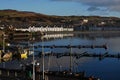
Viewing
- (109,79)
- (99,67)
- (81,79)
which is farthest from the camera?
(99,67)

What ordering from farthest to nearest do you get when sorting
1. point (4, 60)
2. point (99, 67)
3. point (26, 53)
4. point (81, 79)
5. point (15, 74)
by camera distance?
point (26, 53), point (4, 60), point (99, 67), point (15, 74), point (81, 79)

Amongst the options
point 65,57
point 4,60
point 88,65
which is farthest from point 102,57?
point 4,60

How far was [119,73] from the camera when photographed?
135 feet

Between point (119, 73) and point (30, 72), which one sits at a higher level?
point (30, 72)

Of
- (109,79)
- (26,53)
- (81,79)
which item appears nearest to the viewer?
(81,79)

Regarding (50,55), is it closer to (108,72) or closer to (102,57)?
(102,57)

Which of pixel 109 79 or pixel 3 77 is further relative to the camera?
pixel 109 79

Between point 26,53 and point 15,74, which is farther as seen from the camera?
point 26,53

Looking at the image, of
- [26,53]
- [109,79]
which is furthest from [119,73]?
[26,53]

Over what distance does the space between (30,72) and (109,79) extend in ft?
38.4

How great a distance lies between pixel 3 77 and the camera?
27.7 m

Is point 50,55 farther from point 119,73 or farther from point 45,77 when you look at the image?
point 45,77

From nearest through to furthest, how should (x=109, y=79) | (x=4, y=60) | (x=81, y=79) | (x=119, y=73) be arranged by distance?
(x=81, y=79), (x=109, y=79), (x=119, y=73), (x=4, y=60)

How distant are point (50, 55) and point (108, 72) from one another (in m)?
18.6
